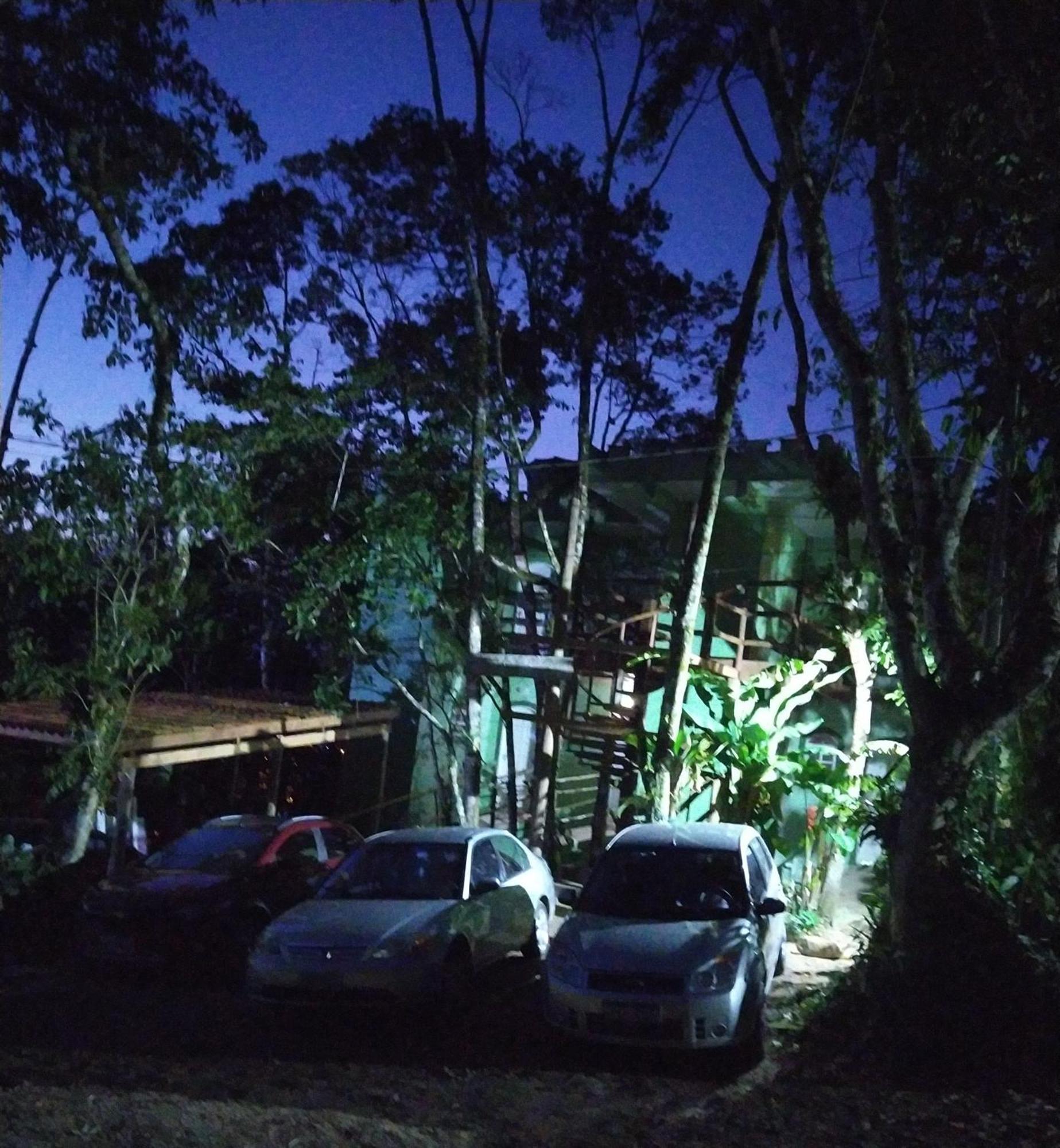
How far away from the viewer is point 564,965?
8359mm

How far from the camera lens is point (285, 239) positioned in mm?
17828

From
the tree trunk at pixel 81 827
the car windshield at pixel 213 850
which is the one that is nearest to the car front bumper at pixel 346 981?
the car windshield at pixel 213 850

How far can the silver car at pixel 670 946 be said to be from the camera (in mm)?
7895

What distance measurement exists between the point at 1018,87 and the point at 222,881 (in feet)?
30.7

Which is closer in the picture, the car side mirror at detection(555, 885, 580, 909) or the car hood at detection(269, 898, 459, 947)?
the car hood at detection(269, 898, 459, 947)

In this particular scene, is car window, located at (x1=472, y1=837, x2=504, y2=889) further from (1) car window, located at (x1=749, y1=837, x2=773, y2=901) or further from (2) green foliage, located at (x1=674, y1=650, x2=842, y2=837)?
(2) green foliage, located at (x1=674, y1=650, x2=842, y2=837)

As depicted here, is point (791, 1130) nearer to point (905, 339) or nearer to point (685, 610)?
point (905, 339)

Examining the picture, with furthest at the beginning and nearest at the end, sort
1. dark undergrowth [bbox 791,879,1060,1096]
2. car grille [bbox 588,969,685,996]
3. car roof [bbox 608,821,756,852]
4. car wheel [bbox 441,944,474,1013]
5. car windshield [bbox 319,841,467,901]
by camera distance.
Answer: car windshield [bbox 319,841,467,901]
car roof [bbox 608,821,756,852]
car wheel [bbox 441,944,474,1013]
car grille [bbox 588,969,685,996]
dark undergrowth [bbox 791,879,1060,1096]

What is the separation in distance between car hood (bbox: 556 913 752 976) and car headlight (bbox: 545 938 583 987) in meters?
0.03

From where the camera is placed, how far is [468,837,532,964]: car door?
993cm

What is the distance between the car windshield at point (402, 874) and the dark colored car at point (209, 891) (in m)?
0.65

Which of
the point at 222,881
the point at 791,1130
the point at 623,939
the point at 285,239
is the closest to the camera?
the point at 791,1130

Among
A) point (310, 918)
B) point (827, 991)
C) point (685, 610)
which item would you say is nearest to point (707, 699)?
point (685, 610)

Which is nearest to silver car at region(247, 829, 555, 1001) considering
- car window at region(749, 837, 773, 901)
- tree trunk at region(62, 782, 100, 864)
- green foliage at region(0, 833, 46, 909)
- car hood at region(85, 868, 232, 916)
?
car hood at region(85, 868, 232, 916)
